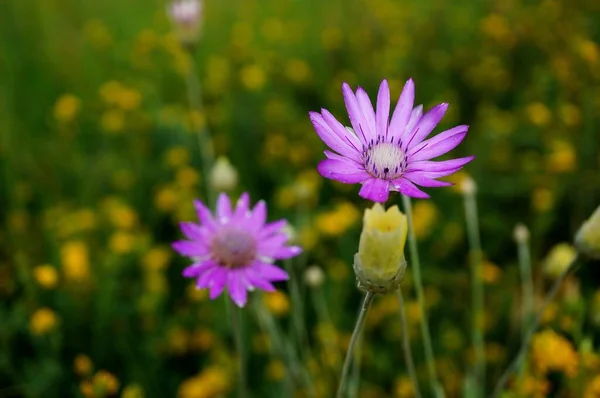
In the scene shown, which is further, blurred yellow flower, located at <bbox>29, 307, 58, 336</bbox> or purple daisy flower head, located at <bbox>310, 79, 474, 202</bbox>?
blurred yellow flower, located at <bbox>29, 307, 58, 336</bbox>

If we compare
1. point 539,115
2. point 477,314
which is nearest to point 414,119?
point 477,314

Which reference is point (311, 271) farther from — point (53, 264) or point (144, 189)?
point (144, 189)

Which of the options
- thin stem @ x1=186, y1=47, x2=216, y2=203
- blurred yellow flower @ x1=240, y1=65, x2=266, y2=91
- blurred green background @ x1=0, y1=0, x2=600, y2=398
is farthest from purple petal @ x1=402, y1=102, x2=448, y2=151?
blurred yellow flower @ x1=240, y1=65, x2=266, y2=91

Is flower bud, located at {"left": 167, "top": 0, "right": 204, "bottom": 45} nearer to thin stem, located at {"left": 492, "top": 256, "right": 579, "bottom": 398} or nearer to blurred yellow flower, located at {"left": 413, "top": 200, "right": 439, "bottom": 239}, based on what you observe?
blurred yellow flower, located at {"left": 413, "top": 200, "right": 439, "bottom": 239}

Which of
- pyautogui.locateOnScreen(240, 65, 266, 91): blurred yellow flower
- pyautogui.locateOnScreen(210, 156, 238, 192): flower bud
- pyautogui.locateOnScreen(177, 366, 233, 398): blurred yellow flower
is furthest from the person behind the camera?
pyautogui.locateOnScreen(240, 65, 266, 91): blurred yellow flower

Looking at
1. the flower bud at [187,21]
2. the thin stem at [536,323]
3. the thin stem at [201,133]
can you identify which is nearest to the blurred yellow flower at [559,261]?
the thin stem at [536,323]

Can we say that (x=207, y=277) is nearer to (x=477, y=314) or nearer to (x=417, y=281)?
(x=417, y=281)

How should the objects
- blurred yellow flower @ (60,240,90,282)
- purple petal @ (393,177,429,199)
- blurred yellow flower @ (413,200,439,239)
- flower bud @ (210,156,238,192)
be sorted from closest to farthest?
purple petal @ (393,177,429,199), flower bud @ (210,156,238,192), blurred yellow flower @ (60,240,90,282), blurred yellow flower @ (413,200,439,239)
